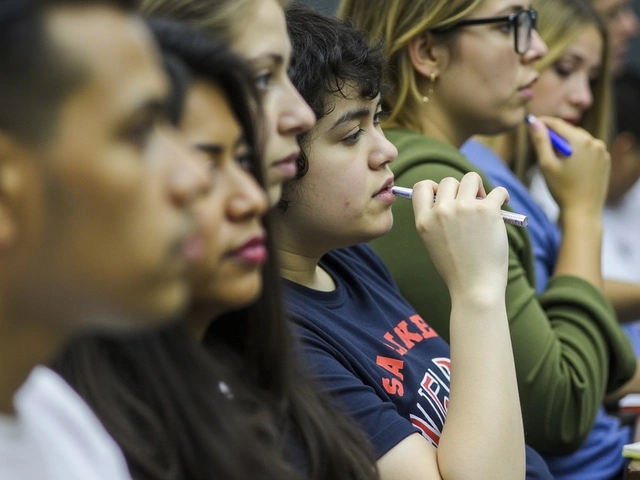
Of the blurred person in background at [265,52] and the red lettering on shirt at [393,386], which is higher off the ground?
the blurred person in background at [265,52]

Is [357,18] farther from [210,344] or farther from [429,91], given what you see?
[210,344]

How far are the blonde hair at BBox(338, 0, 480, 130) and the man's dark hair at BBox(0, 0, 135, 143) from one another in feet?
4.70

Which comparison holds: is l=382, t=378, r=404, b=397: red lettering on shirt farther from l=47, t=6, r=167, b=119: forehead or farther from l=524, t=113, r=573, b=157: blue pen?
l=524, t=113, r=573, b=157: blue pen

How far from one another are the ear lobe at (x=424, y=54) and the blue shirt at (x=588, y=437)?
1.17ft

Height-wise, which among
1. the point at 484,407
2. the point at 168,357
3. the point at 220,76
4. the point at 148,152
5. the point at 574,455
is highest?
the point at 148,152

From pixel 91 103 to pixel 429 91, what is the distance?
4.98ft

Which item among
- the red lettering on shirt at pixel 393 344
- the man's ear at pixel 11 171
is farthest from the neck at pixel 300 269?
the man's ear at pixel 11 171

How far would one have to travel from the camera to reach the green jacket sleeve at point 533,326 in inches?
70.9

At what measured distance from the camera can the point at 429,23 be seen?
205 centimetres

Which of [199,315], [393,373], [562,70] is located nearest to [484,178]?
[393,373]

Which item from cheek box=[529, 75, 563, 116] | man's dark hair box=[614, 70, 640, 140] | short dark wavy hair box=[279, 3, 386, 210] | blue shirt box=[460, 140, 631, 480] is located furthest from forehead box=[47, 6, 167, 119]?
man's dark hair box=[614, 70, 640, 140]

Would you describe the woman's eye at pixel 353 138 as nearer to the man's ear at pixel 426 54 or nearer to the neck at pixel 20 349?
the man's ear at pixel 426 54

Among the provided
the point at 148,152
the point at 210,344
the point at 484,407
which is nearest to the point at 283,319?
the point at 210,344

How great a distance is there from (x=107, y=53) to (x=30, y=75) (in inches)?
2.0
